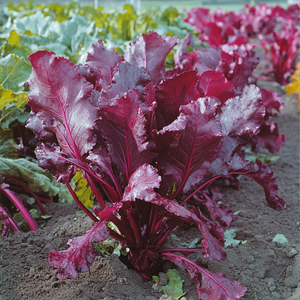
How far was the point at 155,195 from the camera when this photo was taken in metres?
1.42

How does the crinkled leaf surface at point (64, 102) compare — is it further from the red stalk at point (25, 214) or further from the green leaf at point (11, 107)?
the red stalk at point (25, 214)

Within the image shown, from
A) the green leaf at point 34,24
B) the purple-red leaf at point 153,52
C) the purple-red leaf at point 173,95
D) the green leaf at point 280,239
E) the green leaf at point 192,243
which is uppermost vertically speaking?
the green leaf at point 34,24

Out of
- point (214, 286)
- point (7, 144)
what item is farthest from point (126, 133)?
point (7, 144)

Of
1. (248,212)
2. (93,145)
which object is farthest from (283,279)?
(93,145)

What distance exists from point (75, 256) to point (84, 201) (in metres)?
0.73

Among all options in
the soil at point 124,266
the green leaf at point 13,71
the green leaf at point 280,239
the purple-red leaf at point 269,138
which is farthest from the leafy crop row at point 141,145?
the purple-red leaf at point 269,138

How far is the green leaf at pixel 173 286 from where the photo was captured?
170cm

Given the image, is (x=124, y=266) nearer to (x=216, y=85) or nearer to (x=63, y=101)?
(x=63, y=101)

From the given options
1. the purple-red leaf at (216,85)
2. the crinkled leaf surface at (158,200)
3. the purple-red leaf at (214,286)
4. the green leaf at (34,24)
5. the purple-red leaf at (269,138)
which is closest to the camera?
the crinkled leaf surface at (158,200)

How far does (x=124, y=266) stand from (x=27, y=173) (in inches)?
35.3

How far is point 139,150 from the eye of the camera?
1.54 metres

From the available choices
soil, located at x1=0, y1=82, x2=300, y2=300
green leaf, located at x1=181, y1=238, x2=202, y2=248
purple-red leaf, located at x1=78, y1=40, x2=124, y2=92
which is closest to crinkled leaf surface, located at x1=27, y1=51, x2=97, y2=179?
purple-red leaf, located at x1=78, y1=40, x2=124, y2=92

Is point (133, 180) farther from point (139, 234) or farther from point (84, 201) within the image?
point (84, 201)

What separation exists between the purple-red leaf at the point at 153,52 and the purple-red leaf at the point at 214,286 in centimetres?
103
